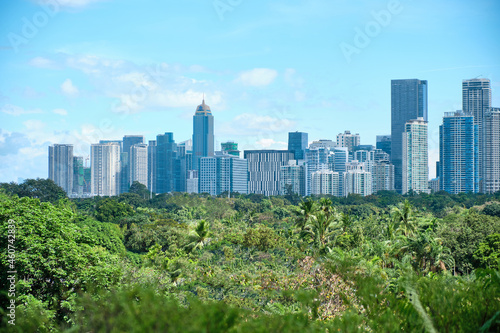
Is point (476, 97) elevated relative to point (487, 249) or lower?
elevated

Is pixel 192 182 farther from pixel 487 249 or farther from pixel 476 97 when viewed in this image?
pixel 487 249

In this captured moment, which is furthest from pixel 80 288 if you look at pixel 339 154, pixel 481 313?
pixel 339 154

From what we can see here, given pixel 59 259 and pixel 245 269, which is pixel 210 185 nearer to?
pixel 245 269

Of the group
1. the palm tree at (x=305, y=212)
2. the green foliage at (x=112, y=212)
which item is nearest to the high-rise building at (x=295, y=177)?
the green foliage at (x=112, y=212)

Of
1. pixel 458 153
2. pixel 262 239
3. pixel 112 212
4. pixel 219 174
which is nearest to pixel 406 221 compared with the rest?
pixel 262 239

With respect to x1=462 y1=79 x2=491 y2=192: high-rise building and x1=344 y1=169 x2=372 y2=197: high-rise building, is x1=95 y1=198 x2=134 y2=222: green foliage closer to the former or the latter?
x1=344 y1=169 x2=372 y2=197: high-rise building

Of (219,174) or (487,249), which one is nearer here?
(487,249)
